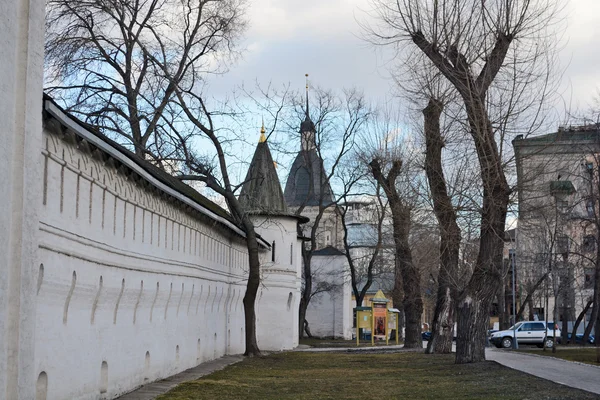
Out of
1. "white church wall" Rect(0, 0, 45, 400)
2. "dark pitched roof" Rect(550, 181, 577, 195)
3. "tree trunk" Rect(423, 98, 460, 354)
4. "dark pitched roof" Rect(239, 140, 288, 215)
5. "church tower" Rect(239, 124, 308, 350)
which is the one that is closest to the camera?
"white church wall" Rect(0, 0, 45, 400)

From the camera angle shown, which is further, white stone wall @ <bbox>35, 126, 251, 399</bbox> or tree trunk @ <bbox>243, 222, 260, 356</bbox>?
tree trunk @ <bbox>243, 222, 260, 356</bbox>

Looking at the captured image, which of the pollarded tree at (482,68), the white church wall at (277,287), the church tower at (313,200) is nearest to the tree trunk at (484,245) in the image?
the pollarded tree at (482,68)

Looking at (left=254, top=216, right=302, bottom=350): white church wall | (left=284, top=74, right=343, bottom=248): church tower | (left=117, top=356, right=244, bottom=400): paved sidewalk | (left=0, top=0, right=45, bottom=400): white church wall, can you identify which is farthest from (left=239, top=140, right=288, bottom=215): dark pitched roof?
(left=0, top=0, right=45, bottom=400): white church wall

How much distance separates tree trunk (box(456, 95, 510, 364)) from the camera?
23906 mm

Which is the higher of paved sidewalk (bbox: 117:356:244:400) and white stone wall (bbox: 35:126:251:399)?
white stone wall (bbox: 35:126:251:399)

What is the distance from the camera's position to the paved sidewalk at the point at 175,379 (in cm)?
1986

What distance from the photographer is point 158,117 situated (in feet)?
111

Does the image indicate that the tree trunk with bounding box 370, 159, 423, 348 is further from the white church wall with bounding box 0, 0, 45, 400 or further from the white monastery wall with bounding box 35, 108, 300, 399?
the white church wall with bounding box 0, 0, 45, 400

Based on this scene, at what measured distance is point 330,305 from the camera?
79812 millimetres

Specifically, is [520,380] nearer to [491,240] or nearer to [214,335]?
[491,240]

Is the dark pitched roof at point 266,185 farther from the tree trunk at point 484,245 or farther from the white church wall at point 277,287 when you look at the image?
the tree trunk at point 484,245

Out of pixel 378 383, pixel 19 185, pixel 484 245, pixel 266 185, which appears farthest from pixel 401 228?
pixel 19 185

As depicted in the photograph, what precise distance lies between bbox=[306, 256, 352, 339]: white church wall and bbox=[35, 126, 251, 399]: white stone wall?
46.9 metres

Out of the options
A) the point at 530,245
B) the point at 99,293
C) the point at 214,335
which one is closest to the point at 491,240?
the point at 99,293
